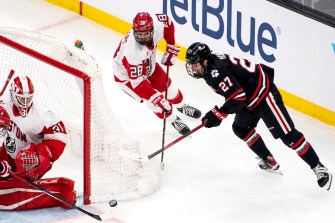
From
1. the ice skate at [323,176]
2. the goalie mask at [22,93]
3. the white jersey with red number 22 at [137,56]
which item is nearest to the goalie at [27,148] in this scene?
the goalie mask at [22,93]

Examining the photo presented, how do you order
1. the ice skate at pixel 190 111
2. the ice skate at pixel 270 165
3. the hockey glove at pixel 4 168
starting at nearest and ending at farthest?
the hockey glove at pixel 4 168, the ice skate at pixel 270 165, the ice skate at pixel 190 111

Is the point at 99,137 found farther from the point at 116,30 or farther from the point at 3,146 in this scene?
the point at 116,30

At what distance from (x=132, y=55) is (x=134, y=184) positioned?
0.86 meters

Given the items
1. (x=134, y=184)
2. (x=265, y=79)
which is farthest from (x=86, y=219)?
(x=265, y=79)

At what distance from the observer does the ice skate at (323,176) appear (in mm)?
6246

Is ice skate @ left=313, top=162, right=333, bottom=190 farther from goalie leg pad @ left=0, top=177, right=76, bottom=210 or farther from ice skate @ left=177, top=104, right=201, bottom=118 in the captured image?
goalie leg pad @ left=0, top=177, right=76, bottom=210

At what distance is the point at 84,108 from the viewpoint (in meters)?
5.89

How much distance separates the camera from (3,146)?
6129mm

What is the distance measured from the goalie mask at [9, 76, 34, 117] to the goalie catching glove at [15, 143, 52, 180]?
9.0 inches

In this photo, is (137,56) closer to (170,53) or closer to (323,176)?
(170,53)

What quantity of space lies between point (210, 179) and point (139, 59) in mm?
916

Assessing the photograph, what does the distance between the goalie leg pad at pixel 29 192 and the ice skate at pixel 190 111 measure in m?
1.37

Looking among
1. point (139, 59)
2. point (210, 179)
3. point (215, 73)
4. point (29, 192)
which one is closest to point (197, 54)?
point (215, 73)

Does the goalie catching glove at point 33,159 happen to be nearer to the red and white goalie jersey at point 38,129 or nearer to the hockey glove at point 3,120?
the red and white goalie jersey at point 38,129
